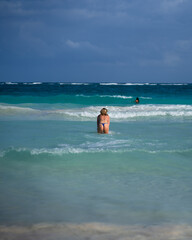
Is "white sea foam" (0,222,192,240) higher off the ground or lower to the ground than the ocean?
lower

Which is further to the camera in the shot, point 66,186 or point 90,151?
point 90,151

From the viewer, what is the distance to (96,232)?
392 cm

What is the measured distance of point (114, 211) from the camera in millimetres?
4570

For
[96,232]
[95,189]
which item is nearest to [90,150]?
[95,189]

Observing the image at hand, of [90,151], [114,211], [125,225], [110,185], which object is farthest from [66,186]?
[90,151]

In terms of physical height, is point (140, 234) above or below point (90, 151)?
below

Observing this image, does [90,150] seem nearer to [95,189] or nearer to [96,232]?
[95,189]

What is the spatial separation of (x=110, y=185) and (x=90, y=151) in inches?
99.7

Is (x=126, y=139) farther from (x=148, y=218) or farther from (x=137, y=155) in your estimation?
(x=148, y=218)

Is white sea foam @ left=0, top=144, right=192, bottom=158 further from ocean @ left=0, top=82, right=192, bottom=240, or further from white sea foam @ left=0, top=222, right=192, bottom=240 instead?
white sea foam @ left=0, top=222, right=192, bottom=240

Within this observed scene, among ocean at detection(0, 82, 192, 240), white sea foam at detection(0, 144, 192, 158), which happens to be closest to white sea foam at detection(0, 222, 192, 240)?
ocean at detection(0, 82, 192, 240)

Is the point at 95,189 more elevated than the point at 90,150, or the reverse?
the point at 90,150

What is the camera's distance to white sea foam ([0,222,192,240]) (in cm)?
379

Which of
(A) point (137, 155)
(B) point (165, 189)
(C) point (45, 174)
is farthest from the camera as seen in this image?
(A) point (137, 155)
